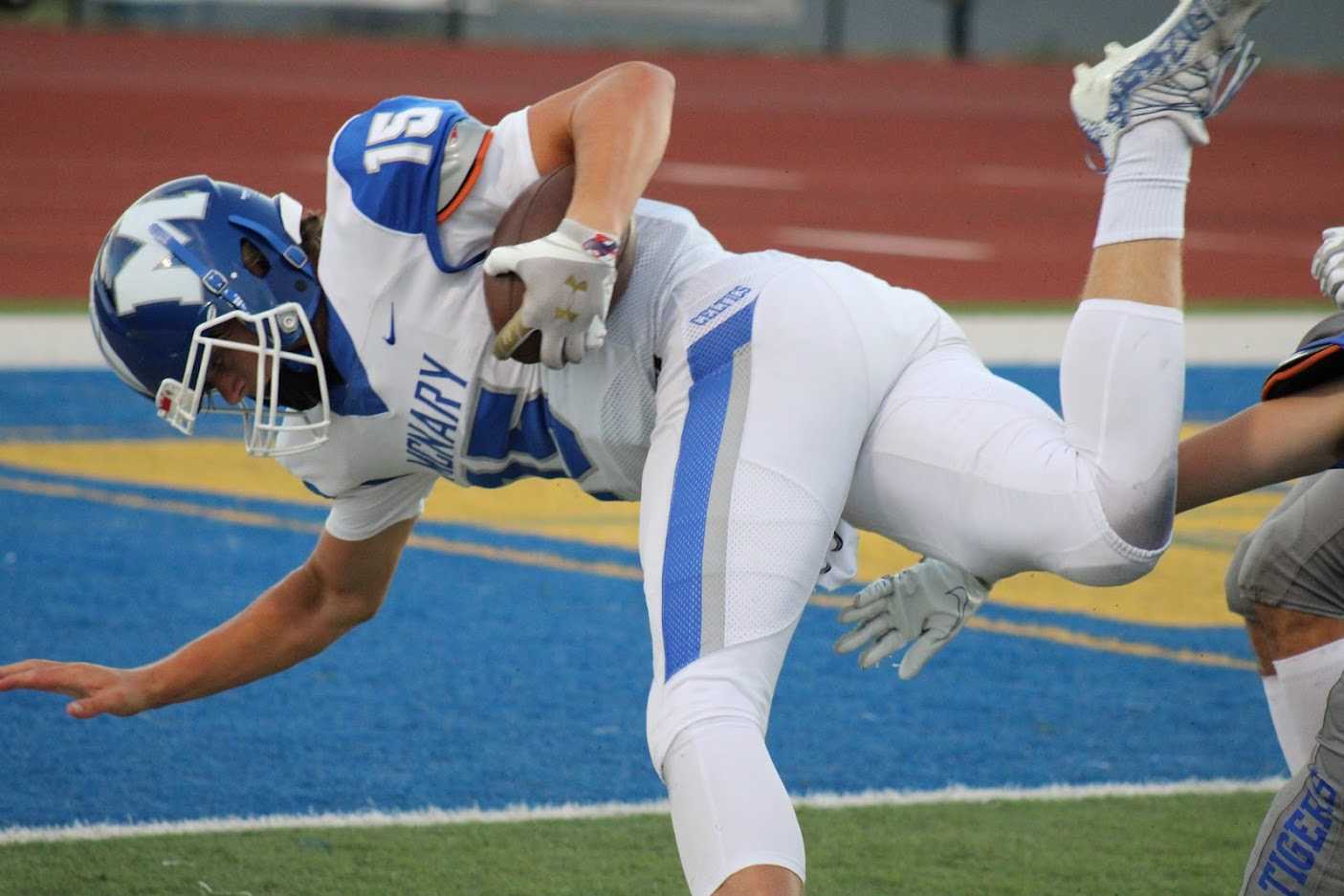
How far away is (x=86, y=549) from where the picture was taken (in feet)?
20.4

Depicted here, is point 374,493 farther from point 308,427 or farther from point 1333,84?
point 1333,84

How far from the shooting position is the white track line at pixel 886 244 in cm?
1373

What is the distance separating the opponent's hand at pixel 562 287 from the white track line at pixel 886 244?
10991mm

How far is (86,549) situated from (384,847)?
278cm

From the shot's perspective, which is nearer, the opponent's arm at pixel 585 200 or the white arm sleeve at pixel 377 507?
the opponent's arm at pixel 585 200

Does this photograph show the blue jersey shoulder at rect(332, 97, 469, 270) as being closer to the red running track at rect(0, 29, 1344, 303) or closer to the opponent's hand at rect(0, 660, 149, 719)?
the opponent's hand at rect(0, 660, 149, 719)

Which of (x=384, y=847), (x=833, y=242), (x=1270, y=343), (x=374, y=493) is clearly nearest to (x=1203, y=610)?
(x=384, y=847)

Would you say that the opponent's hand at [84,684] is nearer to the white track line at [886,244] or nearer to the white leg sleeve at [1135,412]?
the white leg sleeve at [1135,412]

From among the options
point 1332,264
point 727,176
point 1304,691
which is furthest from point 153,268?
point 727,176

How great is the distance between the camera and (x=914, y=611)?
3.05 metres

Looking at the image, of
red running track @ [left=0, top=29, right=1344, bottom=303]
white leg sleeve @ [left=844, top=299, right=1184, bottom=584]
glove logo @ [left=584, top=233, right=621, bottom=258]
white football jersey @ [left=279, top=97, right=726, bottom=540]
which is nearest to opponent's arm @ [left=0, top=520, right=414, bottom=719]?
white football jersey @ [left=279, top=97, right=726, bottom=540]

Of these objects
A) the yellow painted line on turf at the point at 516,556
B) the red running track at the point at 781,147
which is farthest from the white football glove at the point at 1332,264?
the red running track at the point at 781,147

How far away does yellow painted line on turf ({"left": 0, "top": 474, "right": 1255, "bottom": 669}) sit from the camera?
538 centimetres

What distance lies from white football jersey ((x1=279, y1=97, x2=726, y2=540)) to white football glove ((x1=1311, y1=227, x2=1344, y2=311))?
901mm
